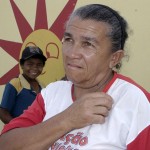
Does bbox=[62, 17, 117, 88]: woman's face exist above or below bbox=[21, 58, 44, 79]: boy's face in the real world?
below

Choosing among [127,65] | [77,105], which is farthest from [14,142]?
[127,65]

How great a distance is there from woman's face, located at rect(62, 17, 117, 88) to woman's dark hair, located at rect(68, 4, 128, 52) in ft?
0.05

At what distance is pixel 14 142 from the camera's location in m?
1.16

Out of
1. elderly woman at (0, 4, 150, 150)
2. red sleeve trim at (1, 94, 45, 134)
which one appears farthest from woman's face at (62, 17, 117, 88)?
red sleeve trim at (1, 94, 45, 134)

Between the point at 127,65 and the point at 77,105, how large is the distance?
1.67 m

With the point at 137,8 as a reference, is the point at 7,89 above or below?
below

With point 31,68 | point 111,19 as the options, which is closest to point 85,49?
point 111,19

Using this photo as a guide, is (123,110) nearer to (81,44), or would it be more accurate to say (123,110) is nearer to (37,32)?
(81,44)

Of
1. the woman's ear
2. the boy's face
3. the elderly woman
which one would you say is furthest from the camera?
the boy's face

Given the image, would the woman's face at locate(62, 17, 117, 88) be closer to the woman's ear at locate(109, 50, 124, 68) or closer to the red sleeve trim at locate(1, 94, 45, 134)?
the woman's ear at locate(109, 50, 124, 68)

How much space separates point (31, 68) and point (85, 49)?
1.71m

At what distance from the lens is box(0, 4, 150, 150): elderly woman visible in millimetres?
1044

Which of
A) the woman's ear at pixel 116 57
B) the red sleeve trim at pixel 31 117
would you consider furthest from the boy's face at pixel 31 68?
the woman's ear at pixel 116 57

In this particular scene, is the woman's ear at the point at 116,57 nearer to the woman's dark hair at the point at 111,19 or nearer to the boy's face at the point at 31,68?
the woman's dark hair at the point at 111,19
